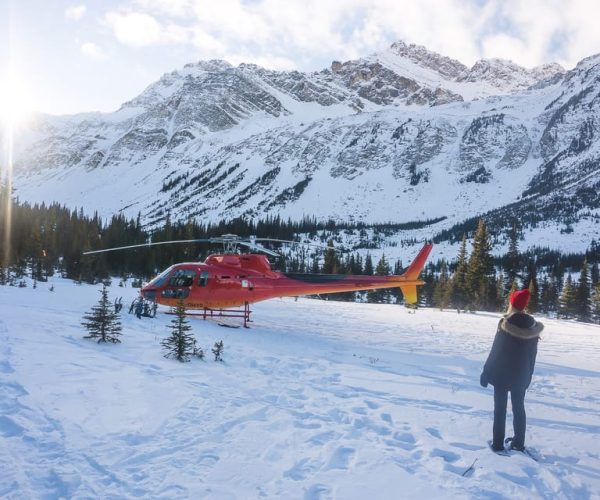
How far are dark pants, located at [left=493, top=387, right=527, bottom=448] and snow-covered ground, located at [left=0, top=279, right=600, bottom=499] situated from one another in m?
0.32

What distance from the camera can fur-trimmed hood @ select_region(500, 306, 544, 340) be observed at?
18.9ft

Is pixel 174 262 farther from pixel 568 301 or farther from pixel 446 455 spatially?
pixel 446 455

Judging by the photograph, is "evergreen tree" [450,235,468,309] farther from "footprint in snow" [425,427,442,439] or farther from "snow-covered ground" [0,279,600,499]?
"footprint in snow" [425,427,442,439]

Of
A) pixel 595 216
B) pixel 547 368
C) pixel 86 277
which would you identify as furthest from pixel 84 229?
pixel 595 216

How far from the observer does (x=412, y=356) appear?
39.8 feet

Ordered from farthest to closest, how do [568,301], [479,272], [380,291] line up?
[380,291] < [568,301] < [479,272]

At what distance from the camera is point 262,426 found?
19.3 feet

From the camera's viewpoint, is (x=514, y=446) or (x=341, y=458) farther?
(x=514, y=446)

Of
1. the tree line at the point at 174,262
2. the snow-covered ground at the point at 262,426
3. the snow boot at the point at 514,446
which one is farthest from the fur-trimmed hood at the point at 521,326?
the tree line at the point at 174,262

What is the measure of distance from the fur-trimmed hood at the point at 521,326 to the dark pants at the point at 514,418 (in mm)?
804

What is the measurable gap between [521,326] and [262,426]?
13.0 feet

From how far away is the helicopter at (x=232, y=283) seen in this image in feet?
51.2

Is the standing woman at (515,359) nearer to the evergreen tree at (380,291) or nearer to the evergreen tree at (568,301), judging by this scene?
the evergreen tree at (380,291)

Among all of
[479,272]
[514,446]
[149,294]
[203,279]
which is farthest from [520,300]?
[479,272]
